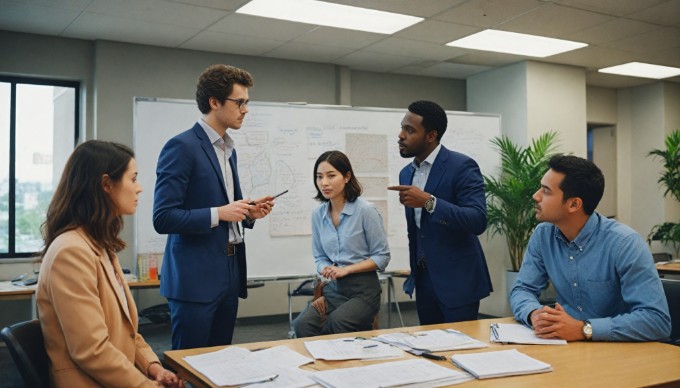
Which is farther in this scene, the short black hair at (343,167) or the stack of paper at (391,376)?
the short black hair at (343,167)

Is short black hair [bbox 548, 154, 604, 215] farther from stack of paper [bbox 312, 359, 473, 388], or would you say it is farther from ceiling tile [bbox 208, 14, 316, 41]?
ceiling tile [bbox 208, 14, 316, 41]

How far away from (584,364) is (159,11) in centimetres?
420

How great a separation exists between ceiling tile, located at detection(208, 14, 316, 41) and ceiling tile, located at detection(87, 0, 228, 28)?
0.41 feet

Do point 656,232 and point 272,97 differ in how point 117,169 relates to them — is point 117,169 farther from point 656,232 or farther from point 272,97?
point 656,232

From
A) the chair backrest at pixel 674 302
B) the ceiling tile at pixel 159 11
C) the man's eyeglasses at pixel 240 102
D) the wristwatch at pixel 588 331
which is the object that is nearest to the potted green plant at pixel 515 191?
the ceiling tile at pixel 159 11

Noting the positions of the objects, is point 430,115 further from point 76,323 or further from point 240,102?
point 76,323

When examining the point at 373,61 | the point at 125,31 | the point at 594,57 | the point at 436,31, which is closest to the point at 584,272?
the point at 436,31

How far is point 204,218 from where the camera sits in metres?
2.18

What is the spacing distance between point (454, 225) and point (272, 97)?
14.1 ft

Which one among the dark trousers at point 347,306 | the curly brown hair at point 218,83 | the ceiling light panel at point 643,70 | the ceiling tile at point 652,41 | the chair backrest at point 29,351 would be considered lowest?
the dark trousers at point 347,306

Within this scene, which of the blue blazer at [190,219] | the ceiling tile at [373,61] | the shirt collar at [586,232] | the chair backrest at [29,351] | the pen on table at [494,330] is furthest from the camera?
the ceiling tile at [373,61]

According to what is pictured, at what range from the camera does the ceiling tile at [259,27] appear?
5.05 metres

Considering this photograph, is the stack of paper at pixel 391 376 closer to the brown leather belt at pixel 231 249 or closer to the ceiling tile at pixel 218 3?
the brown leather belt at pixel 231 249

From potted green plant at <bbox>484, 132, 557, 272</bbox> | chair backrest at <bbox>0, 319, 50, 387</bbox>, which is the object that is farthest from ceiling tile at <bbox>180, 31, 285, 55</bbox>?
chair backrest at <bbox>0, 319, 50, 387</bbox>
